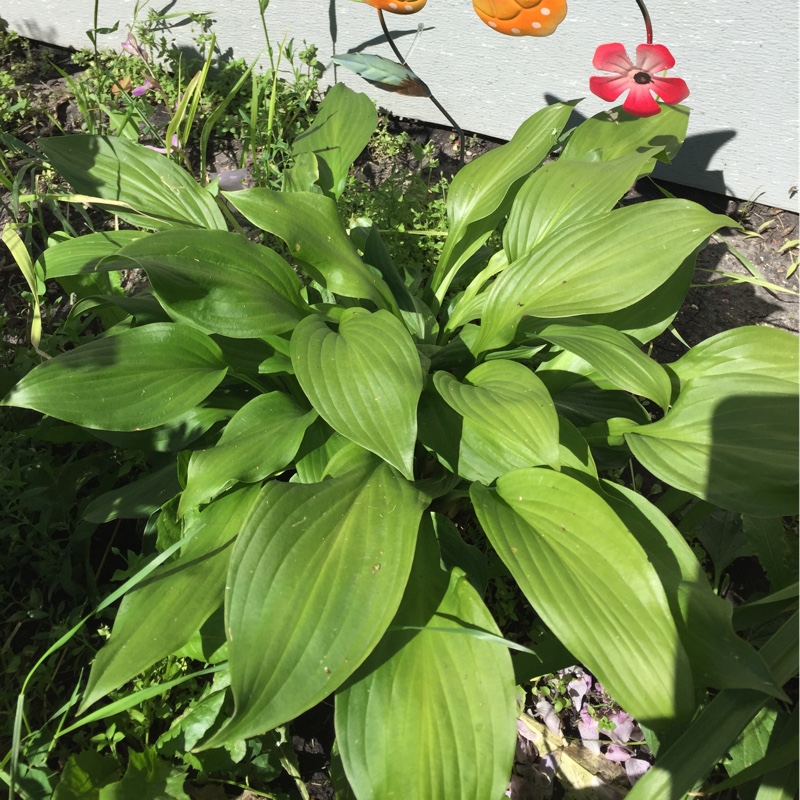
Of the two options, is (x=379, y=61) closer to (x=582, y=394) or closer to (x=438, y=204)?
(x=438, y=204)

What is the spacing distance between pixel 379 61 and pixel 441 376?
105 centimetres

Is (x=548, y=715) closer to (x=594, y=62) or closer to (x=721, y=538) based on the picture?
(x=721, y=538)

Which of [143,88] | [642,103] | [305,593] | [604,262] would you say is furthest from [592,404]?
[143,88]

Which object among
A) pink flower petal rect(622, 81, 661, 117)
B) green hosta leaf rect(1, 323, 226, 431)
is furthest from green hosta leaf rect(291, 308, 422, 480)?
pink flower petal rect(622, 81, 661, 117)

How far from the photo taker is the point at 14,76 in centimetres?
252

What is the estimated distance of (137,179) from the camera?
4.80 feet

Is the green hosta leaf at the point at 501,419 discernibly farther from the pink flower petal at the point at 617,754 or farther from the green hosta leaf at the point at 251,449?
the pink flower petal at the point at 617,754

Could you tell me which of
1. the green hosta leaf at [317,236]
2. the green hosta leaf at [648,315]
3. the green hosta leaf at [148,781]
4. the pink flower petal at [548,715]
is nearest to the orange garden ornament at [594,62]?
the green hosta leaf at [648,315]

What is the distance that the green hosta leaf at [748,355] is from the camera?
1.18 m

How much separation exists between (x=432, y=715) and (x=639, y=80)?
4.35 ft

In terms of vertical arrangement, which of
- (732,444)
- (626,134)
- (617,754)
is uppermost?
(626,134)

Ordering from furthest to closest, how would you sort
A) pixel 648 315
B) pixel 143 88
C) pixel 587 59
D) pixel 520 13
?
1. pixel 143 88
2. pixel 587 59
3. pixel 520 13
4. pixel 648 315

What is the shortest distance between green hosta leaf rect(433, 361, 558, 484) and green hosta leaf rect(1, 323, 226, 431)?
439 mm

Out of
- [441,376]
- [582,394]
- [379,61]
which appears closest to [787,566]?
[582,394]
